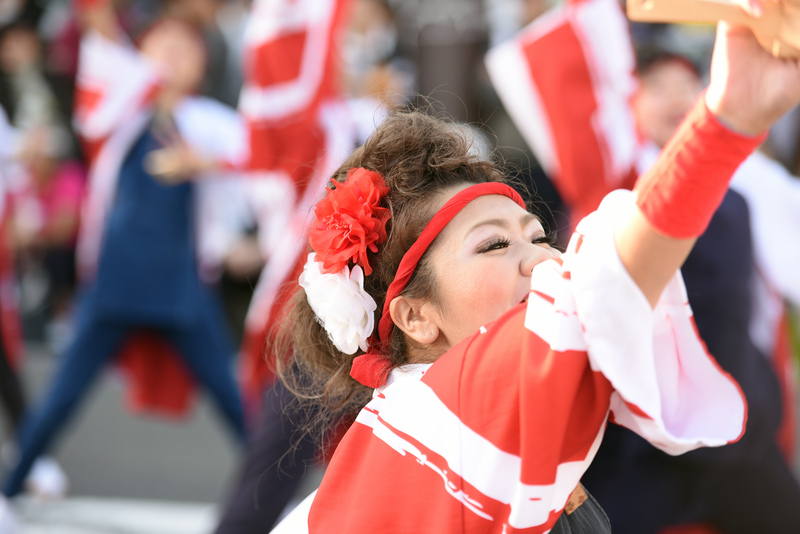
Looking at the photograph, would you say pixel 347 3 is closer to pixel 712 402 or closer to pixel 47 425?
pixel 47 425

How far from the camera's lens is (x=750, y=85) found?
2.99ft

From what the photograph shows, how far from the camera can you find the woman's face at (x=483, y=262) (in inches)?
Answer: 50.8

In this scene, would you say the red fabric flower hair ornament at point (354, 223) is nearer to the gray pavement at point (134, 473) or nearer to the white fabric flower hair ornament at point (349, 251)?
the white fabric flower hair ornament at point (349, 251)

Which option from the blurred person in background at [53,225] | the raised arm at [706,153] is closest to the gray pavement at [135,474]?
the blurred person in background at [53,225]

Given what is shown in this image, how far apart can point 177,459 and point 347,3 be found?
7.71 feet

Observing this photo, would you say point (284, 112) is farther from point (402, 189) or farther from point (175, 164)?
point (402, 189)

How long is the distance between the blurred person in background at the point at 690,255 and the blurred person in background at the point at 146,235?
136 cm

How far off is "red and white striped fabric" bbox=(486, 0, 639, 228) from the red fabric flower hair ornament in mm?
1589

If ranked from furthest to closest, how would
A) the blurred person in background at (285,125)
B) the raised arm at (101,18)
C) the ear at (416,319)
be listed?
the raised arm at (101,18) < the blurred person in background at (285,125) < the ear at (416,319)

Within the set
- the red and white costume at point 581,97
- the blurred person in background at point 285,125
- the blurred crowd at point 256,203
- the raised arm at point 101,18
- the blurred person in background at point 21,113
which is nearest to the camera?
the blurred crowd at point 256,203

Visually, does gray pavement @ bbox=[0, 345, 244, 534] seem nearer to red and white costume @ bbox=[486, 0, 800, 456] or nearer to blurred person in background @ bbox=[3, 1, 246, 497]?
blurred person in background @ bbox=[3, 1, 246, 497]

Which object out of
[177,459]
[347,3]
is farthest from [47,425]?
[347,3]

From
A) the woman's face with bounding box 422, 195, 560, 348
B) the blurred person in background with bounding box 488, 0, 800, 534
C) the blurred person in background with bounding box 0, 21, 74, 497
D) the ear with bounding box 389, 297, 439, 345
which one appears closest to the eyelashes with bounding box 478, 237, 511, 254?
the woman's face with bounding box 422, 195, 560, 348

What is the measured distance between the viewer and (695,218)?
0.95 meters
